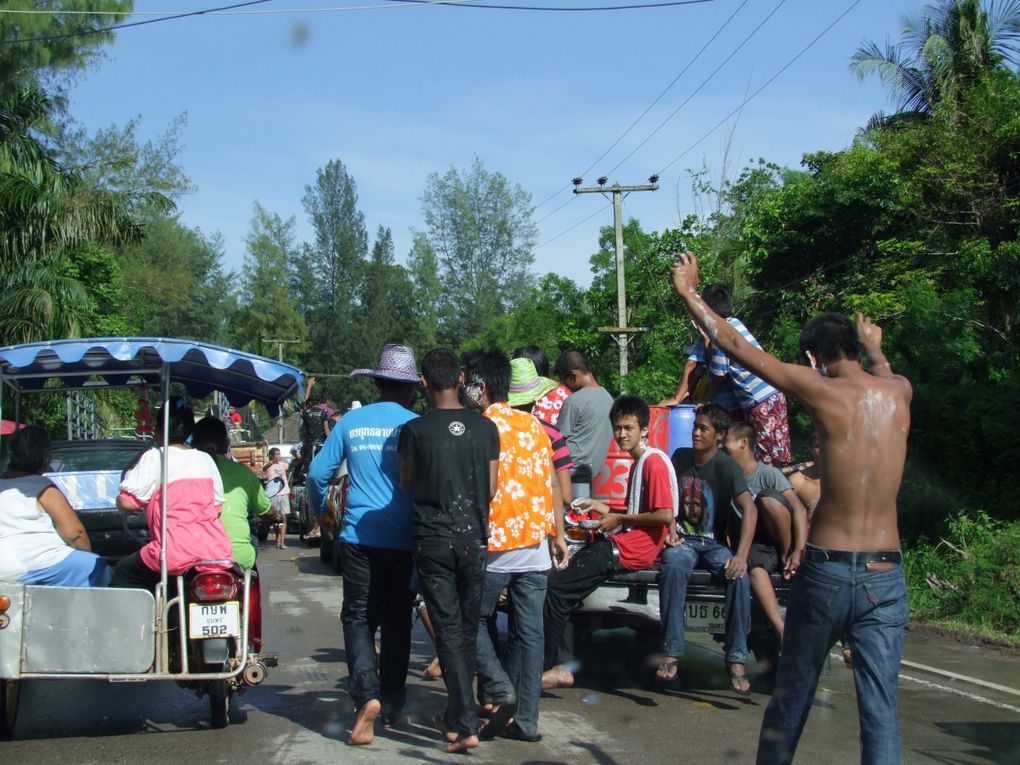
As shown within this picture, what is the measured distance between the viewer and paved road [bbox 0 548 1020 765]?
236 inches

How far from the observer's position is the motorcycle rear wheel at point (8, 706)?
249 inches

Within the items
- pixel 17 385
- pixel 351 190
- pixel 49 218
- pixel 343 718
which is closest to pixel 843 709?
pixel 343 718

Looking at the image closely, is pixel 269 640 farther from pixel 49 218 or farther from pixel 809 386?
pixel 49 218

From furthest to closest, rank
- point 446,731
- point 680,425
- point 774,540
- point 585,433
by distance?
point 680,425 → point 585,433 → point 774,540 → point 446,731

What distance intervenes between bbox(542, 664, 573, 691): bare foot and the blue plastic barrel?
7.98 ft

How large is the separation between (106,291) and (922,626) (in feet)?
90.9

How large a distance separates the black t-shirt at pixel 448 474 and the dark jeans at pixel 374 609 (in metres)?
0.41

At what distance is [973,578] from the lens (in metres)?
11.7

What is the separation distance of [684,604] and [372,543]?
220 centimetres

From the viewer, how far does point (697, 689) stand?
785 cm

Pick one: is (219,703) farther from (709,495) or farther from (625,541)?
(709,495)

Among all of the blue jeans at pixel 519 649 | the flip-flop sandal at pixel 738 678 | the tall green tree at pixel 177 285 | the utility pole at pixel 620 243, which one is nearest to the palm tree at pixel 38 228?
the utility pole at pixel 620 243

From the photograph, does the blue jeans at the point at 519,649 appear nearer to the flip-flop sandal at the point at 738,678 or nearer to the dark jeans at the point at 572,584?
the dark jeans at the point at 572,584

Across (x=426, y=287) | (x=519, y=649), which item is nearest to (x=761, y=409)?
(x=519, y=649)
